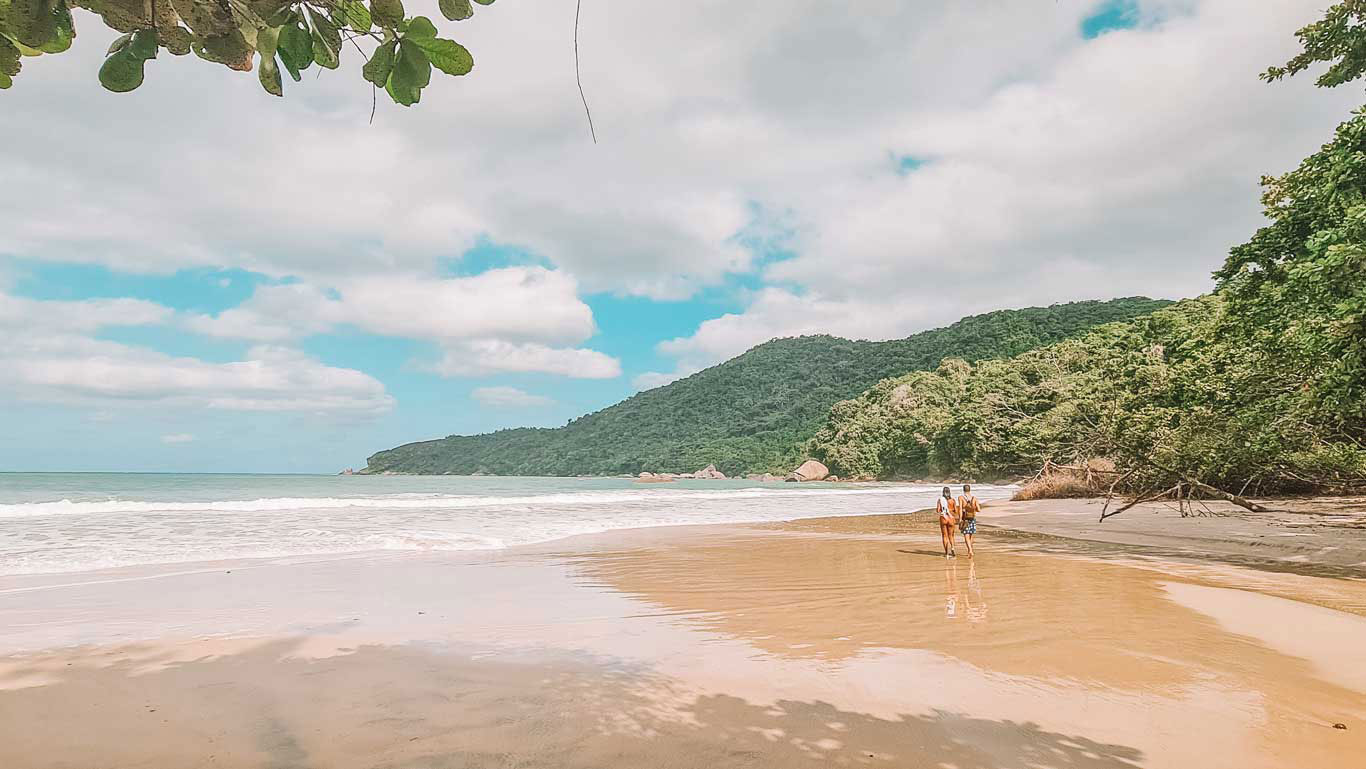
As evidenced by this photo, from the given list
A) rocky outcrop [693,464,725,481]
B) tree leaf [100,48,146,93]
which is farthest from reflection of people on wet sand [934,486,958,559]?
rocky outcrop [693,464,725,481]

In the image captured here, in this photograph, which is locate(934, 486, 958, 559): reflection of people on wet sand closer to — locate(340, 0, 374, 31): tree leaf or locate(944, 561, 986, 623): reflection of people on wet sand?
locate(944, 561, 986, 623): reflection of people on wet sand

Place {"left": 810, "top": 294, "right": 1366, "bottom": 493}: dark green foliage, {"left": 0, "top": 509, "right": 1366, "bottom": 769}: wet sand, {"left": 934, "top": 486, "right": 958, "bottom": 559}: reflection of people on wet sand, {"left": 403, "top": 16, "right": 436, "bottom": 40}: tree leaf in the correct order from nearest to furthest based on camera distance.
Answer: {"left": 403, "top": 16, "right": 436, "bottom": 40}: tree leaf, {"left": 0, "top": 509, "right": 1366, "bottom": 769}: wet sand, {"left": 934, "top": 486, "right": 958, "bottom": 559}: reflection of people on wet sand, {"left": 810, "top": 294, "right": 1366, "bottom": 493}: dark green foliage

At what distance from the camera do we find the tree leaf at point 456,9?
198 cm

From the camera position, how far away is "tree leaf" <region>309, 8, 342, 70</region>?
6.50 ft

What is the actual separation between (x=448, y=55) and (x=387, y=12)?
29cm

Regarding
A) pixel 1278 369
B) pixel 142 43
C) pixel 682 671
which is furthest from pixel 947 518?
pixel 142 43

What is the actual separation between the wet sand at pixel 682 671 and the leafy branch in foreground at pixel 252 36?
343 centimetres

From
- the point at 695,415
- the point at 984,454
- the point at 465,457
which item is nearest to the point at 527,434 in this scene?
the point at 465,457

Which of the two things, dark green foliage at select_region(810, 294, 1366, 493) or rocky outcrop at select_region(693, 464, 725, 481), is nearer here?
dark green foliage at select_region(810, 294, 1366, 493)

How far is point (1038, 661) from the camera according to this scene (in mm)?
5582

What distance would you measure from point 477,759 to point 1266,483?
27.4 m

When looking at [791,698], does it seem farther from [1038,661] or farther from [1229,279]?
[1229,279]

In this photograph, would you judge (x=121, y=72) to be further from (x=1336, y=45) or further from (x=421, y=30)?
(x=1336, y=45)

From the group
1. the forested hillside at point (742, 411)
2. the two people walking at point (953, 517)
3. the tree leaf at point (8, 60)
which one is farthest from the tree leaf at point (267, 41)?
the forested hillside at point (742, 411)
